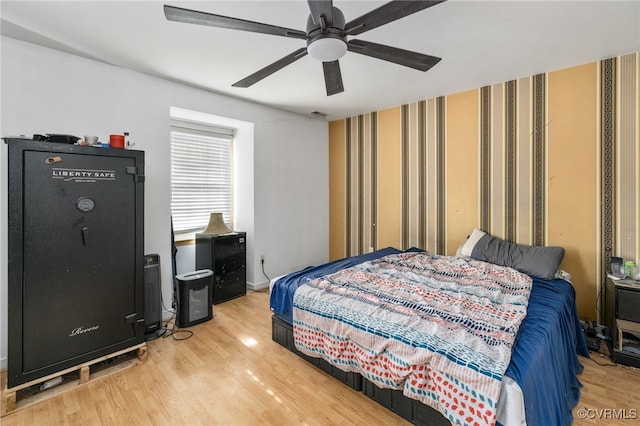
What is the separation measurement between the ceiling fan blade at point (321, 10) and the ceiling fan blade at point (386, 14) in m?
0.13

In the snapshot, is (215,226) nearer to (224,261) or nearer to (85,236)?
(224,261)

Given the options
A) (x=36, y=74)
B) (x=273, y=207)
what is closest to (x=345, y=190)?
(x=273, y=207)

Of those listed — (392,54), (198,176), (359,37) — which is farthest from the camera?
(198,176)

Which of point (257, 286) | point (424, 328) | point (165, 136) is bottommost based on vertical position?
point (257, 286)

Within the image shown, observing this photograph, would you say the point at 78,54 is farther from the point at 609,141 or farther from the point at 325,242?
the point at 609,141

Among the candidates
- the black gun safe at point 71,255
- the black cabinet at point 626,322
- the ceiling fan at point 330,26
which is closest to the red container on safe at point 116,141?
the black gun safe at point 71,255

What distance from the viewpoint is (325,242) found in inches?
199

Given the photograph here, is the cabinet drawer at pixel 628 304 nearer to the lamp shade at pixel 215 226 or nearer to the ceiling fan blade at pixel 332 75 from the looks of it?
the ceiling fan blade at pixel 332 75

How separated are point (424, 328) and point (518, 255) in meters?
1.87

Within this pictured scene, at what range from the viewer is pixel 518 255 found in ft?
9.51

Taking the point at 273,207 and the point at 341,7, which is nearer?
the point at 341,7

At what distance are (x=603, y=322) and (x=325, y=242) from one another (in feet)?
11.6

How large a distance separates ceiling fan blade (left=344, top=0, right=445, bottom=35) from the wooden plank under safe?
9.20ft

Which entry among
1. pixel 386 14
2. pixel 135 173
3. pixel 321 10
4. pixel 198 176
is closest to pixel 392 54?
pixel 386 14
